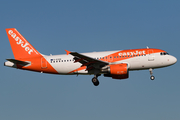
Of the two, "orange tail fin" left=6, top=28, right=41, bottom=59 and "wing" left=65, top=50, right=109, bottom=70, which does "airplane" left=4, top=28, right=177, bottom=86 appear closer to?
"wing" left=65, top=50, right=109, bottom=70

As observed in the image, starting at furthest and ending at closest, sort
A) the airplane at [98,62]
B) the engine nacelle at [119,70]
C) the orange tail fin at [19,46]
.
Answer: the orange tail fin at [19,46] → the airplane at [98,62] → the engine nacelle at [119,70]

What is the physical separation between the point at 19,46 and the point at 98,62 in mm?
13588

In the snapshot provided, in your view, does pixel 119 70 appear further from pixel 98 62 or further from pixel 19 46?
pixel 19 46

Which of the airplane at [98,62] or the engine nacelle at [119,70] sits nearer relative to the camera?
the engine nacelle at [119,70]

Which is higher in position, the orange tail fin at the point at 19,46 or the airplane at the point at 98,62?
the orange tail fin at the point at 19,46

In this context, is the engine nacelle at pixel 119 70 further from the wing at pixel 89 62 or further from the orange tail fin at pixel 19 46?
the orange tail fin at pixel 19 46

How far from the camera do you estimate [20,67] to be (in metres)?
45.1

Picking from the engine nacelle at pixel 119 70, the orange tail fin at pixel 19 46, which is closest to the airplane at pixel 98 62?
the engine nacelle at pixel 119 70

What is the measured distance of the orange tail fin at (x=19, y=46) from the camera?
46719mm

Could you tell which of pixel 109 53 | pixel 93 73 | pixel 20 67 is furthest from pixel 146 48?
pixel 20 67

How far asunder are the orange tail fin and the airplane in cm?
18

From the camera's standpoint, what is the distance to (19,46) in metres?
47.4

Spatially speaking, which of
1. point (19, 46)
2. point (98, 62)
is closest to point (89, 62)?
point (98, 62)

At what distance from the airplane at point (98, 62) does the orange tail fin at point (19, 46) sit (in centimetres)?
18
